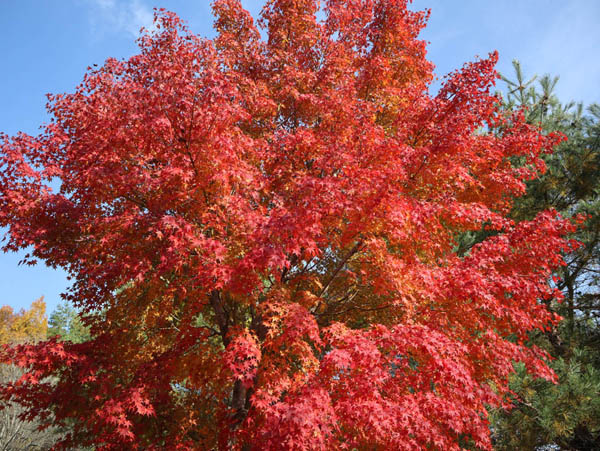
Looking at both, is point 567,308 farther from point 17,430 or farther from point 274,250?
point 17,430

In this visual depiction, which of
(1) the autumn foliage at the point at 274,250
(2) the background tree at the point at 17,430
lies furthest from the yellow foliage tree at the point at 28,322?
(1) the autumn foliage at the point at 274,250

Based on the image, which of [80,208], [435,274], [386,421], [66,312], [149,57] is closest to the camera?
[386,421]

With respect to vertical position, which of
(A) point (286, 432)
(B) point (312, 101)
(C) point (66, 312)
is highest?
(C) point (66, 312)

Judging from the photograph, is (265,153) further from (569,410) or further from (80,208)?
(569,410)

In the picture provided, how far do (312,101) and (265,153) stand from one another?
59.9 inches

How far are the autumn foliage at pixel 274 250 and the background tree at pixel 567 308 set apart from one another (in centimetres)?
151

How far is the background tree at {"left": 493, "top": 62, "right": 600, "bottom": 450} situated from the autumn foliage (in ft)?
4.95

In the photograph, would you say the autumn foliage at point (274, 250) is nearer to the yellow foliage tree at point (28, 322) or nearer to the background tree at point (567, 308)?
the background tree at point (567, 308)

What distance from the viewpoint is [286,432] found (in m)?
4.59

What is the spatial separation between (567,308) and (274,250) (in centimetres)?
Result: 1003

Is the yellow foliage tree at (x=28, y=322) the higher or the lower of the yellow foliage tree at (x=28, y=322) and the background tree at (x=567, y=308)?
the higher

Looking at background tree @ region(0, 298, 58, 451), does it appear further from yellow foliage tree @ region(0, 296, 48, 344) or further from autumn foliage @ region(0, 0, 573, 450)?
yellow foliage tree @ region(0, 296, 48, 344)

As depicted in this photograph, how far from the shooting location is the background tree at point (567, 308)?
743 cm

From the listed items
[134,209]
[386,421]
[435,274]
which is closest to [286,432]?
[386,421]
